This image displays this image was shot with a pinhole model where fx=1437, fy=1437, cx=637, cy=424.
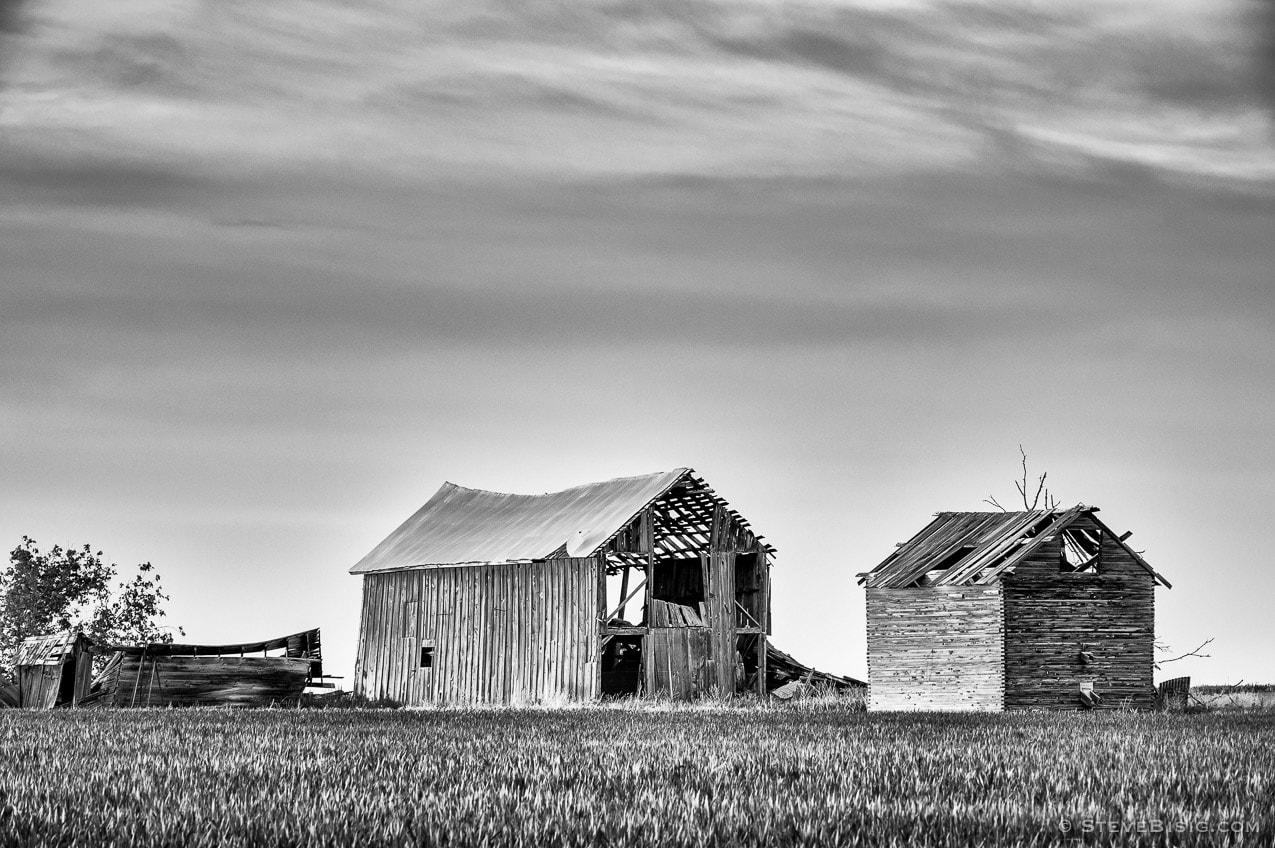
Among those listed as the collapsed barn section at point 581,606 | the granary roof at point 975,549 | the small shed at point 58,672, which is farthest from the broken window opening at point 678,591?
the small shed at point 58,672

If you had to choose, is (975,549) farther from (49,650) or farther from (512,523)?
(49,650)

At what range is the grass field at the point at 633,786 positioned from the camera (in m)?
11.3

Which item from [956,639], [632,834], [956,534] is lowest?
[632,834]

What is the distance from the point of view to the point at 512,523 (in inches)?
2034

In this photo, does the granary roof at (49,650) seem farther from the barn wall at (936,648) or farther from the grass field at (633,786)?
the barn wall at (936,648)

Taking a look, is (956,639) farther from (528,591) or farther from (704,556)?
(528,591)

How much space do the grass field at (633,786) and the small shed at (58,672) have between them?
17630 mm

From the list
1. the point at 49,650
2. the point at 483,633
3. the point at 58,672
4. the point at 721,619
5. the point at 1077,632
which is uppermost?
the point at 721,619

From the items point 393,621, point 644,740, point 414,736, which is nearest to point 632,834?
point 644,740

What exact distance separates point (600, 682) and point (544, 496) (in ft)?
39.1

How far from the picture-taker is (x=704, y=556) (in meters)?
47.4

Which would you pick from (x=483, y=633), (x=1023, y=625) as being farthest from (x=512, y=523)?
(x=1023, y=625)

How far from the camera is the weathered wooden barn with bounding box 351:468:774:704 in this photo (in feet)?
148

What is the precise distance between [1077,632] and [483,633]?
18762mm
